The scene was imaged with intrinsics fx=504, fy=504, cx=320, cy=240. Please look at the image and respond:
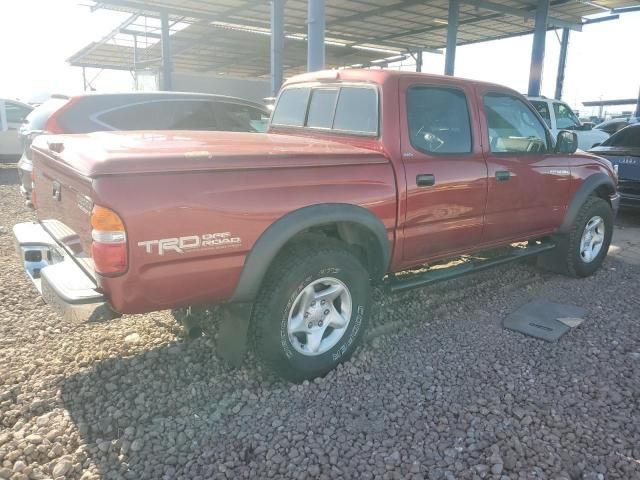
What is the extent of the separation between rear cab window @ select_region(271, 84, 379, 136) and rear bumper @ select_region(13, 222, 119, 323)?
1.99m

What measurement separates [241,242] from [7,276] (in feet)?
10.5

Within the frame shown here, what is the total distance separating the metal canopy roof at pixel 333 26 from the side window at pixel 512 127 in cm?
1128

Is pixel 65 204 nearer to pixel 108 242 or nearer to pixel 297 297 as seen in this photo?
pixel 108 242

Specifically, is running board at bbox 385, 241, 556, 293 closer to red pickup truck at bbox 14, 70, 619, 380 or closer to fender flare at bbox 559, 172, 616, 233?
red pickup truck at bbox 14, 70, 619, 380

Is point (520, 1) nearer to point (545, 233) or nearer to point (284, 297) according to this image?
point (545, 233)

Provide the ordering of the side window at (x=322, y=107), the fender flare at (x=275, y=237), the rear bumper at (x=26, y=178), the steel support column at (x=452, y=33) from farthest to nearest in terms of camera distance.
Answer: the steel support column at (x=452, y=33) → the rear bumper at (x=26, y=178) → the side window at (x=322, y=107) → the fender flare at (x=275, y=237)

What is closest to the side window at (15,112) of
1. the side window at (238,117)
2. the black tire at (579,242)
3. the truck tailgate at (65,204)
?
the side window at (238,117)

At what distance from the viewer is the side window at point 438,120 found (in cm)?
351

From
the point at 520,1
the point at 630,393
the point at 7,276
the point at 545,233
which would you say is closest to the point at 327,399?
the point at 630,393

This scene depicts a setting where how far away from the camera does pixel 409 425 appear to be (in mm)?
2664

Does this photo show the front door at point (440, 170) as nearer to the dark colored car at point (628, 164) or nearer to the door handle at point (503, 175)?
the door handle at point (503, 175)

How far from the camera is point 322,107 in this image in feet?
12.9

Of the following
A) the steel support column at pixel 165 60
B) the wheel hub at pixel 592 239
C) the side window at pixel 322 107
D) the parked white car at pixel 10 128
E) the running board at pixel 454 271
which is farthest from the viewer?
the steel support column at pixel 165 60

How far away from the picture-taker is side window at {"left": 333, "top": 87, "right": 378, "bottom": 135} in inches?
135
